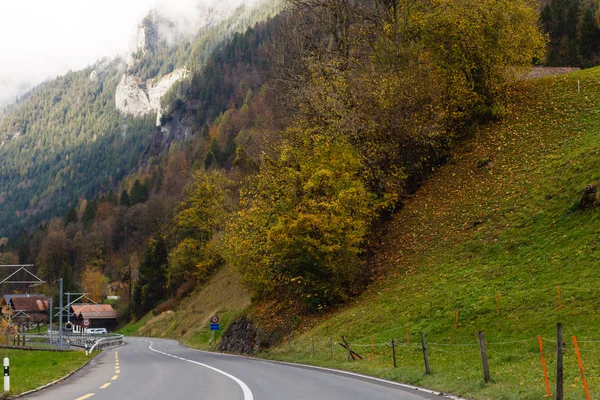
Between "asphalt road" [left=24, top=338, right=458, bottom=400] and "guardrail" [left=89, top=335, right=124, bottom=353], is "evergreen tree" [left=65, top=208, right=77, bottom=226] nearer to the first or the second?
"guardrail" [left=89, top=335, right=124, bottom=353]

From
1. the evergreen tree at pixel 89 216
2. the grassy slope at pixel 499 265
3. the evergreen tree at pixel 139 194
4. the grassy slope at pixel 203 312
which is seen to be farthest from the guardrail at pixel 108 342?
the evergreen tree at pixel 89 216

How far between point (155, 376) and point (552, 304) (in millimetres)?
14080

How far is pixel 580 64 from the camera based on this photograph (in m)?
73.8

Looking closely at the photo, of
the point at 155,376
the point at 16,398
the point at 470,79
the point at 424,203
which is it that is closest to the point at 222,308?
the point at 424,203

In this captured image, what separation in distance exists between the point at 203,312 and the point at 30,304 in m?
70.9

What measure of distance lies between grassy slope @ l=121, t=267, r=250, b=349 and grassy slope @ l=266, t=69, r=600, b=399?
889 inches

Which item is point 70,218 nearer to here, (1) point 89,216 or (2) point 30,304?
(1) point 89,216

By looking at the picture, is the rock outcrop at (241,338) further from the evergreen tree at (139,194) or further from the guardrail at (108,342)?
the evergreen tree at (139,194)

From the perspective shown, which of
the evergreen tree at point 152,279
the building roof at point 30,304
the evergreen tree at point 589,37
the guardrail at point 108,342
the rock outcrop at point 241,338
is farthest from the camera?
the building roof at point 30,304

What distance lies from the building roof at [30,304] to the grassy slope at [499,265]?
10576cm

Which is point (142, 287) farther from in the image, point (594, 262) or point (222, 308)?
point (594, 262)

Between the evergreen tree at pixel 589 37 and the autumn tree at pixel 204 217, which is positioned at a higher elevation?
the evergreen tree at pixel 589 37

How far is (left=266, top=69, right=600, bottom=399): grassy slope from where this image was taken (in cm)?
1805

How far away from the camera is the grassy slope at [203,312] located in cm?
6057
